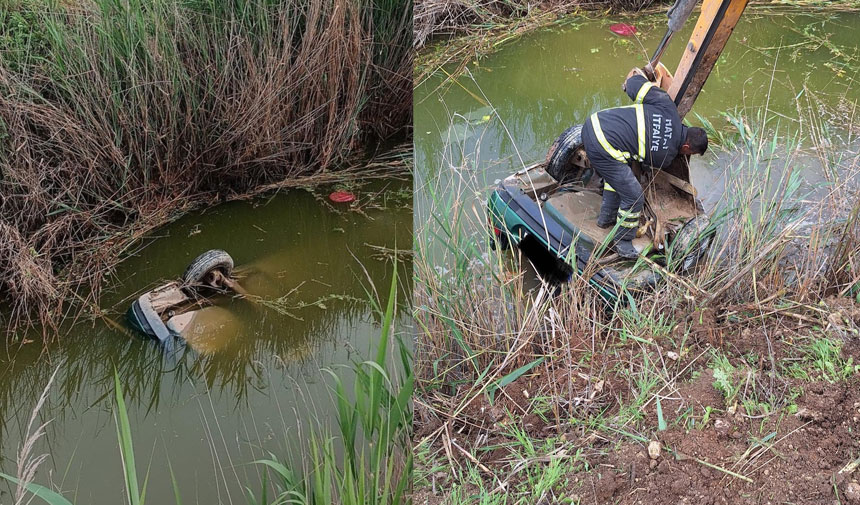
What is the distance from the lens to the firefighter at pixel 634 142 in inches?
147

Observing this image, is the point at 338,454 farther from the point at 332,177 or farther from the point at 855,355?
the point at 332,177

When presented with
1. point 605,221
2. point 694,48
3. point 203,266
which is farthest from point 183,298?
point 694,48

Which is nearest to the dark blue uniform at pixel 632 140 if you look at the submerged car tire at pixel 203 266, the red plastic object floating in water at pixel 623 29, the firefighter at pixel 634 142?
the firefighter at pixel 634 142

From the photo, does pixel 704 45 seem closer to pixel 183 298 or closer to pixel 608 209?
pixel 608 209

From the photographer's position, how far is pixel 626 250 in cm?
379

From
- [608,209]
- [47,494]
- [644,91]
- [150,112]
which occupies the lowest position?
[608,209]

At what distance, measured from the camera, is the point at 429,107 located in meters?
6.03

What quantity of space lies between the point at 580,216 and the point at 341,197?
77.9 inches

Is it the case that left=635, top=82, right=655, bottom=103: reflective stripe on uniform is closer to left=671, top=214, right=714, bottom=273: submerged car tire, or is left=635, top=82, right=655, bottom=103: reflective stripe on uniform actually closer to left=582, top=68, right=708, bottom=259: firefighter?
left=582, top=68, right=708, bottom=259: firefighter

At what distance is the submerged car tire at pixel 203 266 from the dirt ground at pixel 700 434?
6.97ft

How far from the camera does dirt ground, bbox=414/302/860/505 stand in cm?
217

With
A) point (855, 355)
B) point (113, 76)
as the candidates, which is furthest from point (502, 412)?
point (113, 76)

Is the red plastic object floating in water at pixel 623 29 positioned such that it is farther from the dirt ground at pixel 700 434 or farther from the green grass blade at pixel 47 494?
the green grass blade at pixel 47 494

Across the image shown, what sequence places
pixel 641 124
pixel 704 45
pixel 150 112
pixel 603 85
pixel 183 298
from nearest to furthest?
1. pixel 704 45
2. pixel 641 124
3. pixel 183 298
4. pixel 150 112
5. pixel 603 85
